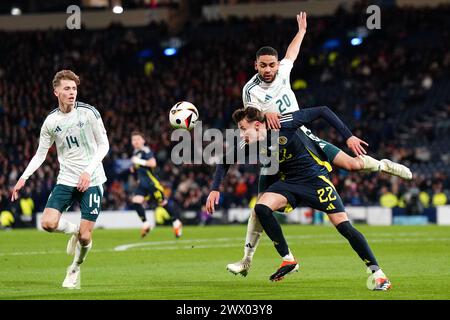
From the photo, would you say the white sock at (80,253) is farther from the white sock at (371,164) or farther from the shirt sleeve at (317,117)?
the white sock at (371,164)

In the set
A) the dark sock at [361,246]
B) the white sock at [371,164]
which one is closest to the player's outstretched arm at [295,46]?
the white sock at [371,164]

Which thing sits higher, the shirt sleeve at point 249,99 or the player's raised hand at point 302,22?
the player's raised hand at point 302,22

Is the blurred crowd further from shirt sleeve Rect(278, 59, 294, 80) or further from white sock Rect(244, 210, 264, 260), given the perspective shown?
shirt sleeve Rect(278, 59, 294, 80)

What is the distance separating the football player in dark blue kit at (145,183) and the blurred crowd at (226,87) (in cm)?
985

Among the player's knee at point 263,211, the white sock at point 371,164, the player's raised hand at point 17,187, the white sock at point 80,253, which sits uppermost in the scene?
the white sock at point 371,164

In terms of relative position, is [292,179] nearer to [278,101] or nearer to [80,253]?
[278,101]

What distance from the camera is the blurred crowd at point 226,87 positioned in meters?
35.4

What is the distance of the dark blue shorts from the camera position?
11703 millimetres

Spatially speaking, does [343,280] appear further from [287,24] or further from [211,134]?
[287,24]

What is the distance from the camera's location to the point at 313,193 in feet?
38.7

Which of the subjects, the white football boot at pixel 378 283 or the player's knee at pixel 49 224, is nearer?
the white football boot at pixel 378 283

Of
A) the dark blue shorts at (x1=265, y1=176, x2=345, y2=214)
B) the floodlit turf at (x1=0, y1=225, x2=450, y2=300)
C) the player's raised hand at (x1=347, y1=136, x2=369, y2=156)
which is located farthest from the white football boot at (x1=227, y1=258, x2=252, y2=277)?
the player's raised hand at (x1=347, y1=136, x2=369, y2=156)

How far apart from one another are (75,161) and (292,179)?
110 inches

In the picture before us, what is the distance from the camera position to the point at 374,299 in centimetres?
1041
